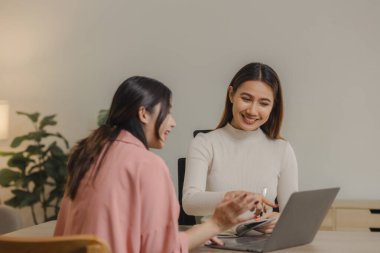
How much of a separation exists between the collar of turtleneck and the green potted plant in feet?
7.46

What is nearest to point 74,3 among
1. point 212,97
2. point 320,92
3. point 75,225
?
point 212,97

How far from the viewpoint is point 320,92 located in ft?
14.2

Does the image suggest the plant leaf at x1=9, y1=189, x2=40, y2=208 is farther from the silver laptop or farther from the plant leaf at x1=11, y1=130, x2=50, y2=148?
the silver laptop

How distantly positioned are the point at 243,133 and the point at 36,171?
2.54 m

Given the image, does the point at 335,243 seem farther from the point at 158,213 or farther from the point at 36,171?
the point at 36,171

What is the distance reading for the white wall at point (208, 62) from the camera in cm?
428

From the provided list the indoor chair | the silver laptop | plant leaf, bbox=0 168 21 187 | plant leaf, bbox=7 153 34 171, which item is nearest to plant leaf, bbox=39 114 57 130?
plant leaf, bbox=7 153 34 171

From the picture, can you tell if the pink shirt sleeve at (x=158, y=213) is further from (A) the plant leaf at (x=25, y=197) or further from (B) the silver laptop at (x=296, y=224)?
(A) the plant leaf at (x=25, y=197)

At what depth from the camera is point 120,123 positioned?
1.67 m

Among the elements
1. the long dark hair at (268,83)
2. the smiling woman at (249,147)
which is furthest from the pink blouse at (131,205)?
the long dark hair at (268,83)

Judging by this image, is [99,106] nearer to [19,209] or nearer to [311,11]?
[19,209]

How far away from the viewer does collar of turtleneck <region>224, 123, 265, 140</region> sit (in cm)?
261

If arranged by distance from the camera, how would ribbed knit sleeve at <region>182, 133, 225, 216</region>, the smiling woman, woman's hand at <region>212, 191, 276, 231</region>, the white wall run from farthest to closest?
the white wall < the smiling woman < ribbed knit sleeve at <region>182, 133, 225, 216</region> < woman's hand at <region>212, 191, 276, 231</region>

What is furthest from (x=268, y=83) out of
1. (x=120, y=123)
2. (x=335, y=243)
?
(x=120, y=123)
